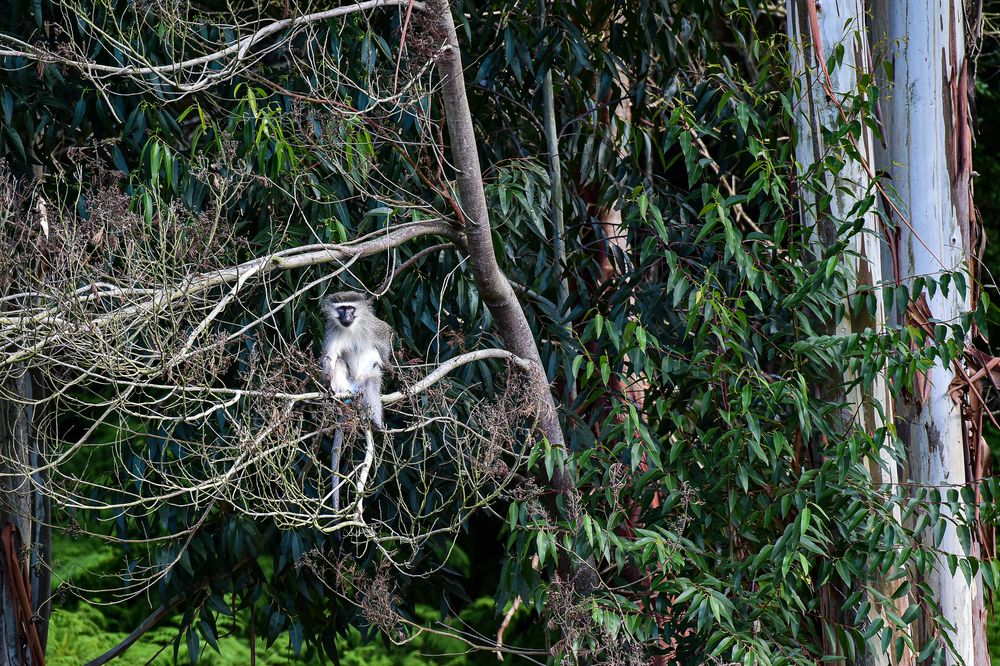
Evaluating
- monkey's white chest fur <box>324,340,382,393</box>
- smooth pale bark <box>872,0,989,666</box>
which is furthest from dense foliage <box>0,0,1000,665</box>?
smooth pale bark <box>872,0,989,666</box>

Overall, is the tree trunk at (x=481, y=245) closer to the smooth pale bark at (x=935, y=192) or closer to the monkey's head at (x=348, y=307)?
the monkey's head at (x=348, y=307)

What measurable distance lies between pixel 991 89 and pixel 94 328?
7.05 meters

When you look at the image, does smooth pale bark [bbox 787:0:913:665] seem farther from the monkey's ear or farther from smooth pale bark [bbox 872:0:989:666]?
the monkey's ear

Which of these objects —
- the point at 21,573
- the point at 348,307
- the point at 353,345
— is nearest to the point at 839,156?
the point at 348,307

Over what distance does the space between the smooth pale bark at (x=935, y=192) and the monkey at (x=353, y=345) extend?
2256 mm

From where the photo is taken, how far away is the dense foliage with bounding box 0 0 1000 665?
142 inches

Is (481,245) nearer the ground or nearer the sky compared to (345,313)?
nearer the sky

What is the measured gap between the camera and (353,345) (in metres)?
4.91

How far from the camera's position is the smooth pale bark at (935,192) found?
4.42 metres

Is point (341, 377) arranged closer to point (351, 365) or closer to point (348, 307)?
point (351, 365)

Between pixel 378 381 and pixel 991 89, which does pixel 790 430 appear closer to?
pixel 378 381

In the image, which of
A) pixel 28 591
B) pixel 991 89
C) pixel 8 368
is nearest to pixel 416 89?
pixel 8 368

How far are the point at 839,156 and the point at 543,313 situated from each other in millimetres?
1398

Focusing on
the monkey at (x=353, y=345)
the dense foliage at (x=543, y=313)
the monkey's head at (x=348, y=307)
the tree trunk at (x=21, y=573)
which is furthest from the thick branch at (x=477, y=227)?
the tree trunk at (x=21, y=573)
